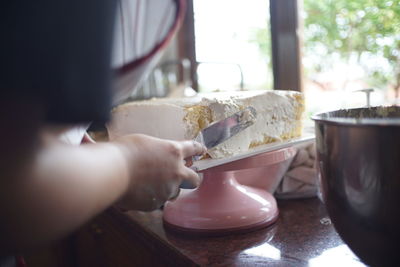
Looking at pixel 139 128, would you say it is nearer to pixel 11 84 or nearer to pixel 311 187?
pixel 311 187

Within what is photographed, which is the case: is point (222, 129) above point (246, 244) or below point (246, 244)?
above

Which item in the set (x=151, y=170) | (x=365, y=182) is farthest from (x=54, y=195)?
(x=365, y=182)

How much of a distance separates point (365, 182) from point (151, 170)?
0.60ft

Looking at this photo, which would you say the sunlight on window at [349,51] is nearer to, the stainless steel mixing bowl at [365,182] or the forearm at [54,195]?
the stainless steel mixing bowl at [365,182]

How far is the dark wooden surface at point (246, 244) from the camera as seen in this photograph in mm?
490

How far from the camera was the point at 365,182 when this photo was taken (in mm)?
313

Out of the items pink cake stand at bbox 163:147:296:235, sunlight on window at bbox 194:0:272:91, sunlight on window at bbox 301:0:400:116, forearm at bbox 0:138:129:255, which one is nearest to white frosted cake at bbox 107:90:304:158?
pink cake stand at bbox 163:147:296:235

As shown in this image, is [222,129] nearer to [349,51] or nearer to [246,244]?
[246,244]

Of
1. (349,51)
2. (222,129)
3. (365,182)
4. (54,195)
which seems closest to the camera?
(54,195)

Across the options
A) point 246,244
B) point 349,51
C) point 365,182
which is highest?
point 349,51

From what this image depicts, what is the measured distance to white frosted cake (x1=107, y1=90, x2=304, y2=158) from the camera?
0.60 meters

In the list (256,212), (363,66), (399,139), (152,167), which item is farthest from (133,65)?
(363,66)

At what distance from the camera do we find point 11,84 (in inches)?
7.5

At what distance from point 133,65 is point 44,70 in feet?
0.45
